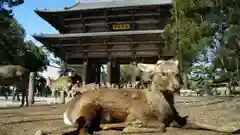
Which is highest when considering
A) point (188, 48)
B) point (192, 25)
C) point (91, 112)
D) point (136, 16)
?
point (136, 16)

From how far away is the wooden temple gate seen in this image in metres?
22.7

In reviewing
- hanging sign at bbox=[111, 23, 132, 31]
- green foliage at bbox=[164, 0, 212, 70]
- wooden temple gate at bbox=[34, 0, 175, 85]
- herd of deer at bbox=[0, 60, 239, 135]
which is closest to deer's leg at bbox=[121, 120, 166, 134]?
herd of deer at bbox=[0, 60, 239, 135]

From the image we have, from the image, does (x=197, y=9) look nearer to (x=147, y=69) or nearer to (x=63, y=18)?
(x=147, y=69)

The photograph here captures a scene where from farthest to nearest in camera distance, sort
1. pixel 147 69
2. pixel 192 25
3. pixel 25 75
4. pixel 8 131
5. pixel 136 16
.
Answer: pixel 136 16 → pixel 192 25 → pixel 25 75 → pixel 8 131 → pixel 147 69

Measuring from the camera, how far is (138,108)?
13.9ft

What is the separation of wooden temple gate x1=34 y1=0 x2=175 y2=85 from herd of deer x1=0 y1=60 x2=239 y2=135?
17267mm

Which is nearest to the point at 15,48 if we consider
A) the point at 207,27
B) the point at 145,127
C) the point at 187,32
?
the point at 187,32

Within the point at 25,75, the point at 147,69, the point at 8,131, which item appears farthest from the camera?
the point at 25,75

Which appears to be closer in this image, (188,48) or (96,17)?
(188,48)

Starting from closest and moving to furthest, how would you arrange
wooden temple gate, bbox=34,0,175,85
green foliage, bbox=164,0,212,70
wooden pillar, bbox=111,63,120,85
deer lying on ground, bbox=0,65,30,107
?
deer lying on ground, bbox=0,65,30,107
green foliage, bbox=164,0,212,70
wooden temple gate, bbox=34,0,175,85
wooden pillar, bbox=111,63,120,85

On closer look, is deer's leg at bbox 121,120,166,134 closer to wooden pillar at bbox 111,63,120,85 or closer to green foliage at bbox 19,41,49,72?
wooden pillar at bbox 111,63,120,85

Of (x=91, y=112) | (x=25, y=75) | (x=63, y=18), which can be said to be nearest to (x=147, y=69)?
(x=91, y=112)

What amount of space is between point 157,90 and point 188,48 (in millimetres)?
11068

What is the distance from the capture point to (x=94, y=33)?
23516mm
